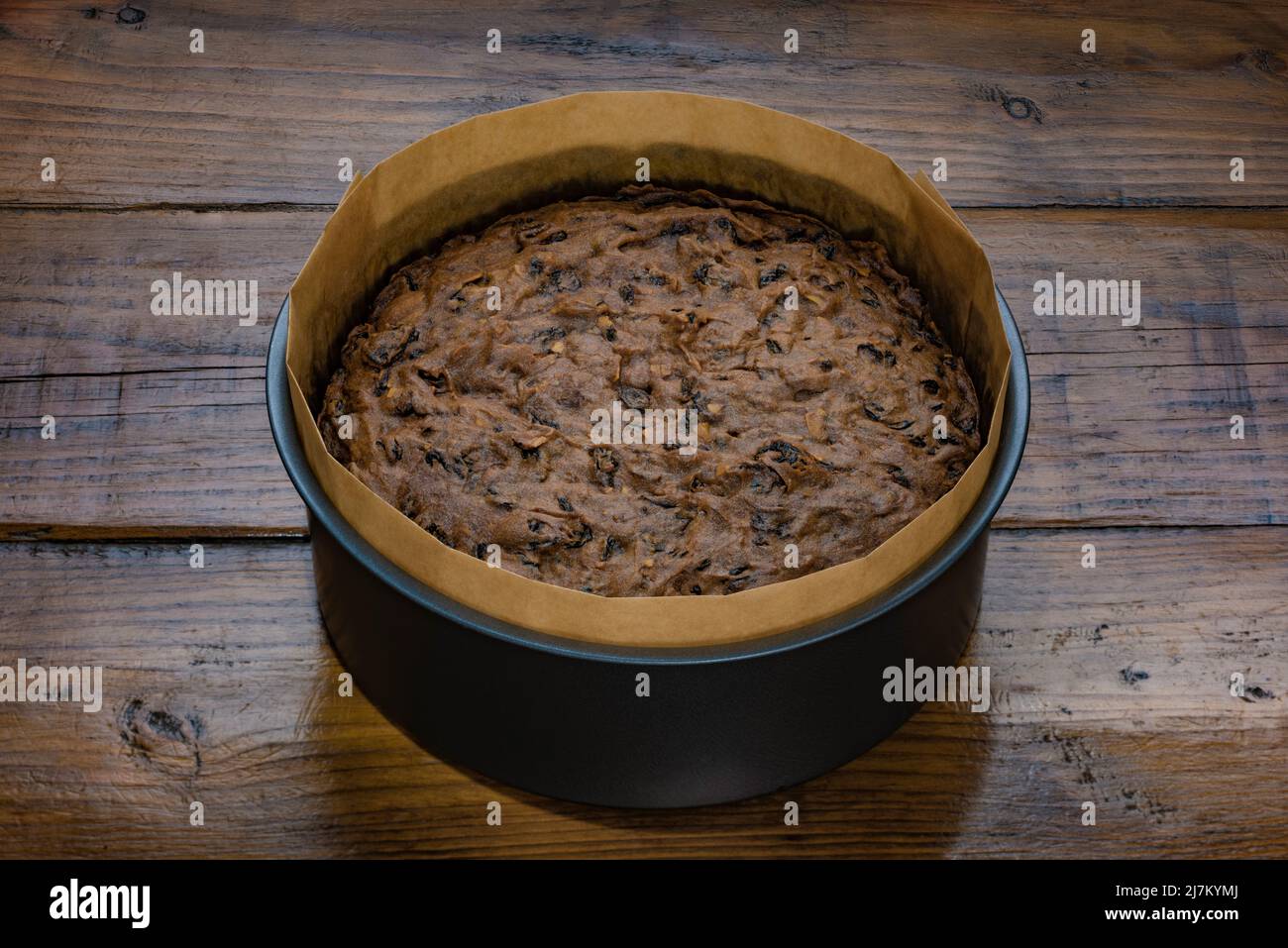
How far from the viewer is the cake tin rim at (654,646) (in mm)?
1586

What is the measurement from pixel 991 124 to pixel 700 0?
0.54 meters

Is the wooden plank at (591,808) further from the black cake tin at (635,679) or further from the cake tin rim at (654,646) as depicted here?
the cake tin rim at (654,646)

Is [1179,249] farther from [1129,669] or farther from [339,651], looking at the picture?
[339,651]

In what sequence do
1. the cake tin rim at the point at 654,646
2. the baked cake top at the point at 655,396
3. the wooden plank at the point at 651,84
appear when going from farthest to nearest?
1. the wooden plank at the point at 651,84
2. the baked cake top at the point at 655,396
3. the cake tin rim at the point at 654,646

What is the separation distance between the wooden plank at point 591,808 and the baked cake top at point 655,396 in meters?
0.27

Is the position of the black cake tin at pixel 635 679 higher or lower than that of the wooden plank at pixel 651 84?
lower

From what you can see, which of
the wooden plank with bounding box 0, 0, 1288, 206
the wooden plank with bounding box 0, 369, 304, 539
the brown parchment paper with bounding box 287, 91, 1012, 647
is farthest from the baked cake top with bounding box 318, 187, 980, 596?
the wooden plank with bounding box 0, 0, 1288, 206

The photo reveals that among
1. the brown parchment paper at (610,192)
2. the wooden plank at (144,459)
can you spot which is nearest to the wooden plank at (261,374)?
the wooden plank at (144,459)

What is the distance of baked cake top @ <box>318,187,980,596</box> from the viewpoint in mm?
1755

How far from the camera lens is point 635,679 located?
5.24 ft

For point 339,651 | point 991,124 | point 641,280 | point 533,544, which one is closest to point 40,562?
point 339,651

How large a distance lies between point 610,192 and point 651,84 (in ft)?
1.68

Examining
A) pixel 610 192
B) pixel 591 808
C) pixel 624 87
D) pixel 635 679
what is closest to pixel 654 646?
pixel 635 679

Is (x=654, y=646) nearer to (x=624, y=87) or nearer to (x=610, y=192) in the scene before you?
(x=610, y=192)
